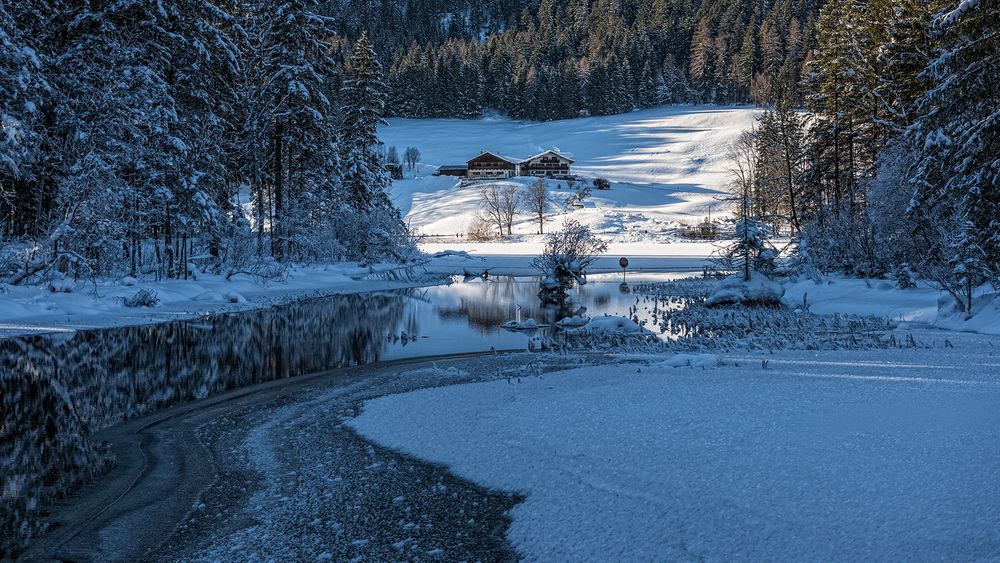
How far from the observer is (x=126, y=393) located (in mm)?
10273

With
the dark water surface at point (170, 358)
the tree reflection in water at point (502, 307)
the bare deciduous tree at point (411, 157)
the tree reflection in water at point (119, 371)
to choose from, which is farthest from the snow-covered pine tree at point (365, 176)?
the bare deciduous tree at point (411, 157)

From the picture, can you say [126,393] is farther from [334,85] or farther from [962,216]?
[334,85]

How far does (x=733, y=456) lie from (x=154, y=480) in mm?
5174

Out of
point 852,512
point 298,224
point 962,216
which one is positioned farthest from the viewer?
point 298,224

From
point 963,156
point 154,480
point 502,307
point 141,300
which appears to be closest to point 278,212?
point 141,300

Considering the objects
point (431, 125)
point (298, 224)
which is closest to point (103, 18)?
point (298, 224)

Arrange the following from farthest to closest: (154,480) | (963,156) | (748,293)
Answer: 1. (748,293)
2. (963,156)
3. (154,480)

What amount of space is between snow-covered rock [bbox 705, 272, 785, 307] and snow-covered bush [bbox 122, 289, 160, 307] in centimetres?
1660

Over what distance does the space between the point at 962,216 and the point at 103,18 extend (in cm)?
2594

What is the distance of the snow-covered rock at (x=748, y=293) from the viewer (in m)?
21.9

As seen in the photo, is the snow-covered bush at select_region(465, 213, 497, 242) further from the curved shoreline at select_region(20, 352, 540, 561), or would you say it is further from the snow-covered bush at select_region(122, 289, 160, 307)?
the curved shoreline at select_region(20, 352, 540, 561)

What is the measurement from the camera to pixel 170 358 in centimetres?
1334

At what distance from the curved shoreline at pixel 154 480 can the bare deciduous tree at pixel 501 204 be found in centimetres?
5844

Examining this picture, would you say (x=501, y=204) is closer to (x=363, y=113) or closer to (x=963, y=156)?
(x=363, y=113)
